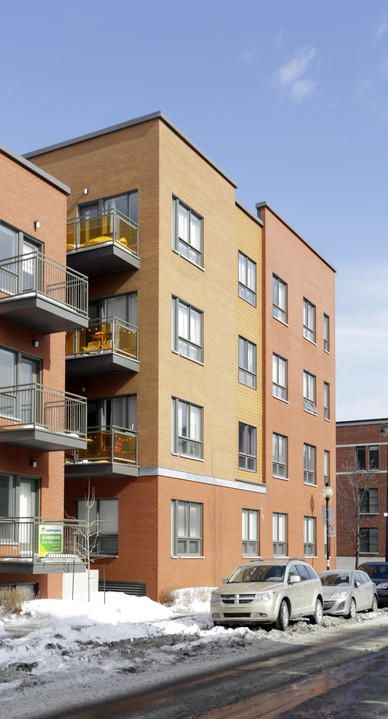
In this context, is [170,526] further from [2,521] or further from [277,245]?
[277,245]

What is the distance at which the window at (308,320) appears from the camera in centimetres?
4232

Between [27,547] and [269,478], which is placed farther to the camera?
[269,478]

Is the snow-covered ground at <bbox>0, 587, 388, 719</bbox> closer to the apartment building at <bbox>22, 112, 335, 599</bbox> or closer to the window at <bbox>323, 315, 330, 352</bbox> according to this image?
the apartment building at <bbox>22, 112, 335, 599</bbox>

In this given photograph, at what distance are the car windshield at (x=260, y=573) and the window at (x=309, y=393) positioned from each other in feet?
71.1

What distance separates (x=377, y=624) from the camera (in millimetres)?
21969

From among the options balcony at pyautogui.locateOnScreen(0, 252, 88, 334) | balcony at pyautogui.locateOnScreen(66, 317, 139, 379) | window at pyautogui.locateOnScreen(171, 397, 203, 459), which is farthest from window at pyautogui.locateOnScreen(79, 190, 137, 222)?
window at pyautogui.locateOnScreen(171, 397, 203, 459)

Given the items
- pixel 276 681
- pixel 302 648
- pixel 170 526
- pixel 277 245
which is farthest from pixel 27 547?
pixel 277 245

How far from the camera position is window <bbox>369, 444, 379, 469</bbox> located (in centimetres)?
6438

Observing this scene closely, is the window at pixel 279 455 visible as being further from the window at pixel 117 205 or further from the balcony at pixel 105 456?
the window at pixel 117 205

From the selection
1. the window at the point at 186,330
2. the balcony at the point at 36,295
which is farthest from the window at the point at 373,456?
the balcony at the point at 36,295

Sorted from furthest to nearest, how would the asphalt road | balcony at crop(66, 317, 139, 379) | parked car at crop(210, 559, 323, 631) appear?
1. balcony at crop(66, 317, 139, 379)
2. parked car at crop(210, 559, 323, 631)
3. the asphalt road

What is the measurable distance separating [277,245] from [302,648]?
82.8 ft

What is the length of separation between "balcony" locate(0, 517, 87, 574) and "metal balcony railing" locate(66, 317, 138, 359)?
657cm

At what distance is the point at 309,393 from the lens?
4253 cm
